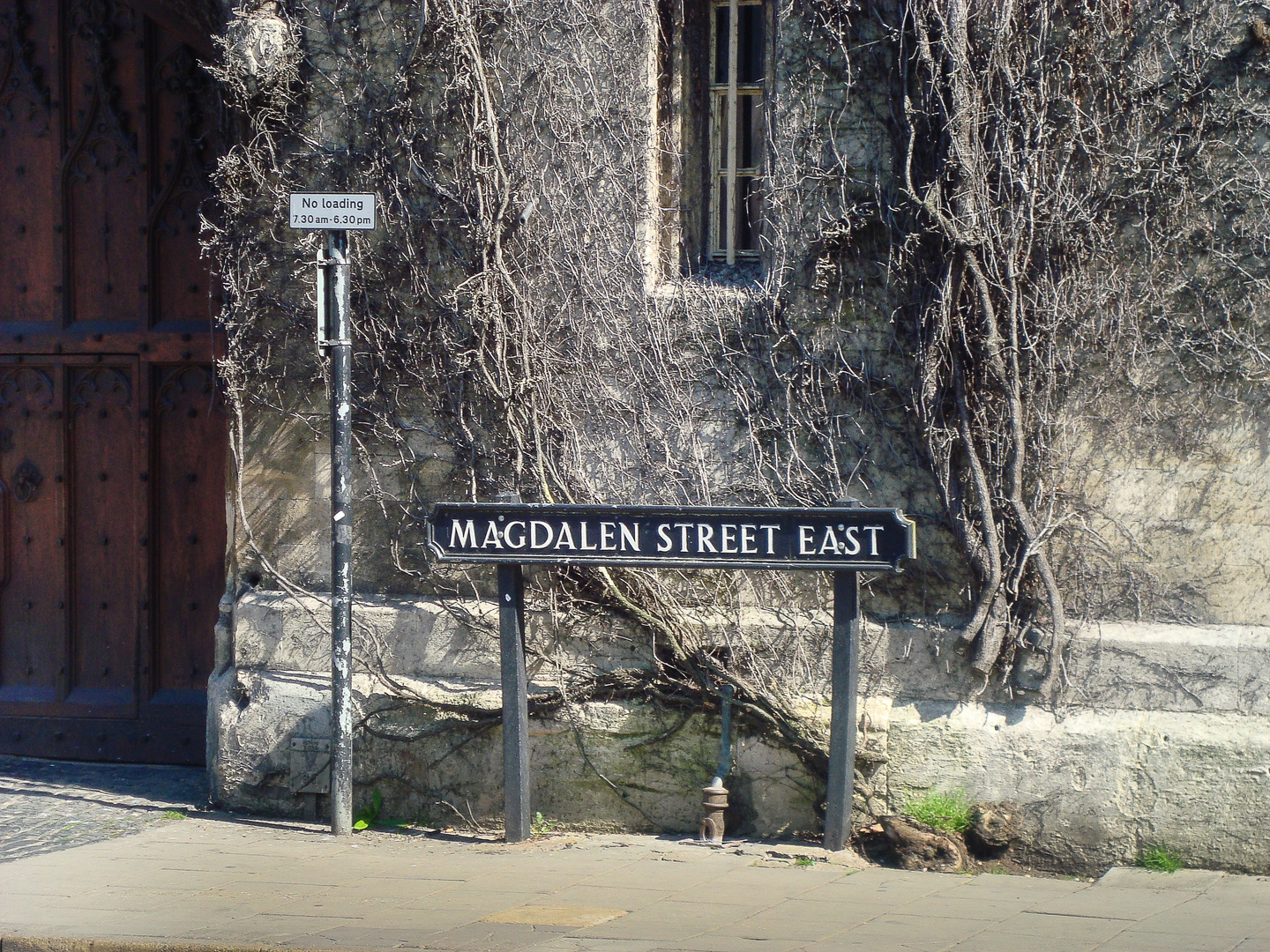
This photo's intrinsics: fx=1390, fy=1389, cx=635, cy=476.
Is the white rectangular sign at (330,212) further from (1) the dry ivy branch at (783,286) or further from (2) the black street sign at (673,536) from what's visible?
(2) the black street sign at (673,536)

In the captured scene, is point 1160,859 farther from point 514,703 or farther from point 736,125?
point 736,125

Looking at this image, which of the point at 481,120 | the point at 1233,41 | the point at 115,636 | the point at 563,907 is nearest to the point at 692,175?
the point at 481,120

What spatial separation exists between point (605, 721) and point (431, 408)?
64.6 inches

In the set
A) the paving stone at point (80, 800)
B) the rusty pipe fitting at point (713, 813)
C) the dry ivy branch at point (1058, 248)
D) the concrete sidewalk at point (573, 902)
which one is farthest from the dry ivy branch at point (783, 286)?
the paving stone at point (80, 800)

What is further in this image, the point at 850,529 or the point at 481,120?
the point at 481,120

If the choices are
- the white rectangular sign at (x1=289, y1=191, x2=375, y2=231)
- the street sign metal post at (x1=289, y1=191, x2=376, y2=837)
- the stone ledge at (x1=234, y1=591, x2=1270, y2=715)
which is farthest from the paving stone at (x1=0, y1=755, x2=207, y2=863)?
the white rectangular sign at (x1=289, y1=191, x2=375, y2=231)

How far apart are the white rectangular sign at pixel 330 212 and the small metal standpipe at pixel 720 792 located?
8.31 ft

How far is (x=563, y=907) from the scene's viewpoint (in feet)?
16.0

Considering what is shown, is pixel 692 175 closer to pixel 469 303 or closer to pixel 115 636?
pixel 469 303

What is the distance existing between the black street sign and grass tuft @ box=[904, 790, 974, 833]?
1098mm

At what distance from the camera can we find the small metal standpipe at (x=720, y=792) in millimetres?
5809

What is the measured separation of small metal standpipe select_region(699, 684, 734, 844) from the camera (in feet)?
19.1

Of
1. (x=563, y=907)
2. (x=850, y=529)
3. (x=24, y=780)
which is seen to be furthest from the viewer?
(x=24, y=780)

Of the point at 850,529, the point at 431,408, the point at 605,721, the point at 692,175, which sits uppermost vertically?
the point at 692,175
